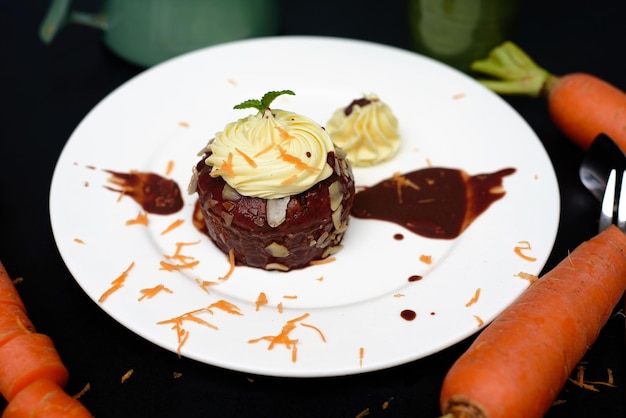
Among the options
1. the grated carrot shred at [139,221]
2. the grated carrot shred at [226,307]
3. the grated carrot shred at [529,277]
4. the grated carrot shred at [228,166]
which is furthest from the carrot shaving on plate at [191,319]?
the grated carrot shred at [529,277]

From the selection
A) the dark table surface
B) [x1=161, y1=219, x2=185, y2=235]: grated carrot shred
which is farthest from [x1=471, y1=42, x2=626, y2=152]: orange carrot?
[x1=161, y1=219, x2=185, y2=235]: grated carrot shred

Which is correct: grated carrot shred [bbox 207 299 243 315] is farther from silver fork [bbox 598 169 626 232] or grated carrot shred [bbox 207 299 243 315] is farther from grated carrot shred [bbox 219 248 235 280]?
silver fork [bbox 598 169 626 232]

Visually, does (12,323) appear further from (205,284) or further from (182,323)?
(205,284)

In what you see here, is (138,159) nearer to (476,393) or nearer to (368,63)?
(368,63)

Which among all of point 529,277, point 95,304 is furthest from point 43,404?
point 529,277

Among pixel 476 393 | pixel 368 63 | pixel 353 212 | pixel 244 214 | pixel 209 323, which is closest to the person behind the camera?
pixel 476 393

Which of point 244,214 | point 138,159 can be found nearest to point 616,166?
point 244,214
